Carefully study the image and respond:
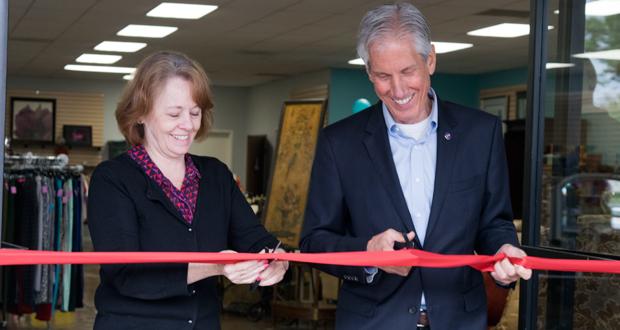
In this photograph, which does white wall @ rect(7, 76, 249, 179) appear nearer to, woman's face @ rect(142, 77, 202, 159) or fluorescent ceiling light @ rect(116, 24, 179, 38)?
fluorescent ceiling light @ rect(116, 24, 179, 38)

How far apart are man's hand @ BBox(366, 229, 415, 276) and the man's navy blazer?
94mm

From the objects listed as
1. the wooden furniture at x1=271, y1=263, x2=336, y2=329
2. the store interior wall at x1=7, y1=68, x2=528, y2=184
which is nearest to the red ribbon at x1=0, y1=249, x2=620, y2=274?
the wooden furniture at x1=271, y1=263, x2=336, y2=329

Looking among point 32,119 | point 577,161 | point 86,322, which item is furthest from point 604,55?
point 32,119

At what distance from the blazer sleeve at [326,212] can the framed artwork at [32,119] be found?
63.2 ft

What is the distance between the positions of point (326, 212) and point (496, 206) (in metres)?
0.48

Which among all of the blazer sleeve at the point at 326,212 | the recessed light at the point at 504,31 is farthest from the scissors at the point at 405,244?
the recessed light at the point at 504,31

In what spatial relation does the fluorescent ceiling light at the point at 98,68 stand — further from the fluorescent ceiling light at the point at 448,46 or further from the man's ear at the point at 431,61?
the man's ear at the point at 431,61

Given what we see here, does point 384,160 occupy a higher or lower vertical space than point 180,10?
lower

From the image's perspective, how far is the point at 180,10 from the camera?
11.3m

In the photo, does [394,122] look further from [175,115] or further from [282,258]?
[175,115]

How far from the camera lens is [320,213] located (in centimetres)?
284

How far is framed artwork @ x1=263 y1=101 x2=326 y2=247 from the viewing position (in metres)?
9.78

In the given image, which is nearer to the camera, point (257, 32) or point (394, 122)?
point (394, 122)

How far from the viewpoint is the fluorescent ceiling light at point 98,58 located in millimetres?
16602
